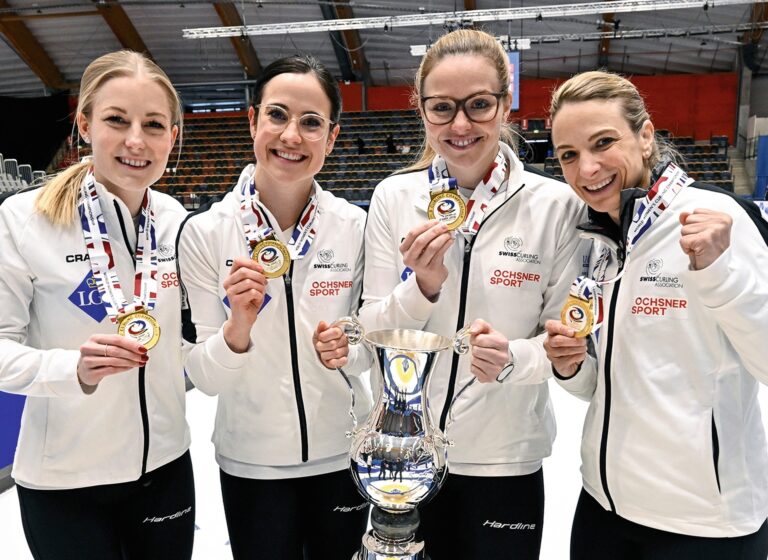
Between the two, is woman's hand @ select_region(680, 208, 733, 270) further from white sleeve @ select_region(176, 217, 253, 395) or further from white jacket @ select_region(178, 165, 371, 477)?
white sleeve @ select_region(176, 217, 253, 395)

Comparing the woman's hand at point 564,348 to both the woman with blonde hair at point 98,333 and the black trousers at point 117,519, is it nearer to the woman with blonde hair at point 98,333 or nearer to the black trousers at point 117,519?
the woman with blonde hair at point 98,333

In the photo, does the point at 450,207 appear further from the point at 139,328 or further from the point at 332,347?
the point at 139,328

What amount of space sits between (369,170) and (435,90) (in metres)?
15.6

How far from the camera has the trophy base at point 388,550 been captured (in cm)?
105

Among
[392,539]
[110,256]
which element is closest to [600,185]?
[392,539]

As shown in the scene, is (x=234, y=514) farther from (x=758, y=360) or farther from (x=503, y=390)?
(x=758, y=360)

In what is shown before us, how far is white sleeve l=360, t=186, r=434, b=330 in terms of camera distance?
157 centimetres

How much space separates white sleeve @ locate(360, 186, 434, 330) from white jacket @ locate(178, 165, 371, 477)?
0.11 metres

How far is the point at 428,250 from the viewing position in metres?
1.49

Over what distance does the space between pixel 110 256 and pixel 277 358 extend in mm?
510

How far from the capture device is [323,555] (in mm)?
1773

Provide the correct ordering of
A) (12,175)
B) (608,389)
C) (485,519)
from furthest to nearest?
(12,175)
(485,519)
(608,389)

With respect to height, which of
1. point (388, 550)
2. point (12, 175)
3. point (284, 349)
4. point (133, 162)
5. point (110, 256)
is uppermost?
point (12, 175)

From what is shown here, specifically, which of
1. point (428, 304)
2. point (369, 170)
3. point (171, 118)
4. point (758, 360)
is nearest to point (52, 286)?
point (171, 118)
